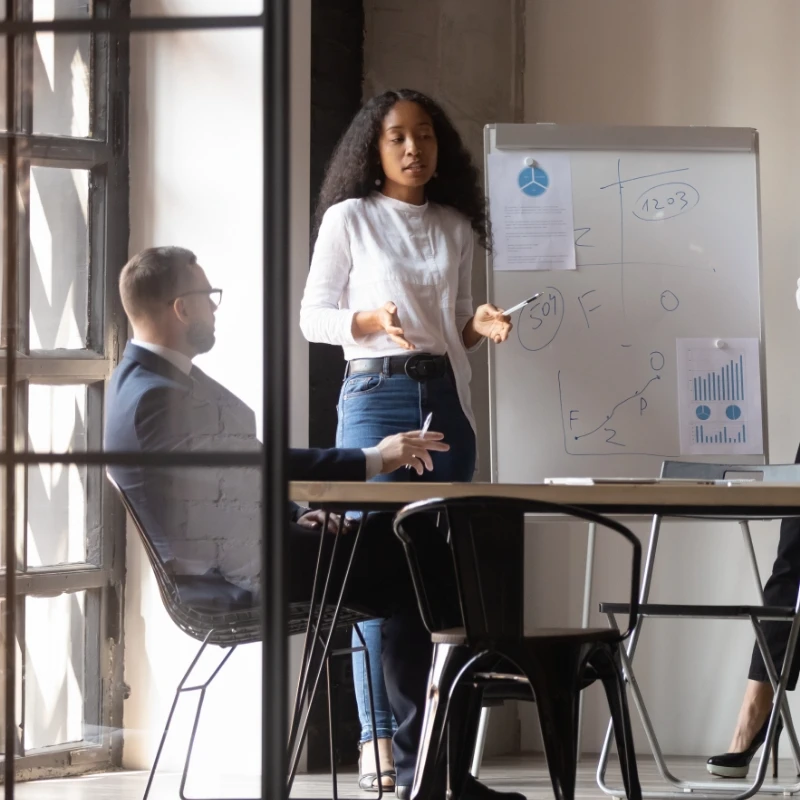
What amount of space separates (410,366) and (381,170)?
1.79 feet

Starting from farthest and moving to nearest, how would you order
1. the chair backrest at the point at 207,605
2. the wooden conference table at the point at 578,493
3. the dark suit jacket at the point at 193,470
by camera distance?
1. the chair backrest at the point at 207,605
2. the wooden conference table at the point at 578,493
3. the dark suit jacket at the point at 193,470

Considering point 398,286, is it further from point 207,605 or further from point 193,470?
point 193,470

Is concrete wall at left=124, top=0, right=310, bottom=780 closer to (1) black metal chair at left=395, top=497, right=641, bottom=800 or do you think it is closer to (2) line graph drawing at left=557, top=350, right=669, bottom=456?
(1) black metal chair at left=395, top=497, right=641, bottom=800

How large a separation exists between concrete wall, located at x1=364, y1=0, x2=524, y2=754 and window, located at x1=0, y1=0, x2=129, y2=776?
6.50ft

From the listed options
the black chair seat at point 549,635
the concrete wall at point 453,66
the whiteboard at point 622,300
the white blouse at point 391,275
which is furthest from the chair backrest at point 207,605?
the concrete wall at point 453,66

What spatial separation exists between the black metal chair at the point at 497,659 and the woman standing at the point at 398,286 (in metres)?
0.93

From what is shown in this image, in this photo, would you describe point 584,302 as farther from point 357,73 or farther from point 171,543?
point 171,543

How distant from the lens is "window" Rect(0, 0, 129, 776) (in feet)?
4.29

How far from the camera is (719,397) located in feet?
10.2

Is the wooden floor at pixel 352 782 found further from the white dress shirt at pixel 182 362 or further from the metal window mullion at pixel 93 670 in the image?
the white dress shirt at pixel 182 362

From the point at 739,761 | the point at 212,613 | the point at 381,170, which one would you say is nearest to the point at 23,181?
the point at 212,613

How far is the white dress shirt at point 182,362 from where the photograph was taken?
1582 mm

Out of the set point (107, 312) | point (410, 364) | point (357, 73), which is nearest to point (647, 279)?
point (410, 364)

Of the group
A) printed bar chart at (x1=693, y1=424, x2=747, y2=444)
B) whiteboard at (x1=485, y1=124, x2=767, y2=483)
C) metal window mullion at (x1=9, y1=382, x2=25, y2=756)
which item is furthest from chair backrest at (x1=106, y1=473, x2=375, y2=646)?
printed bar chart at (x1=693, y1=424, x2=747, y2=444)
